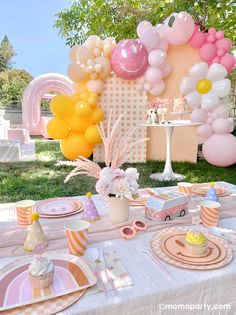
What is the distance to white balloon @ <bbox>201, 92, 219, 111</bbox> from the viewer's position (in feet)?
13.3

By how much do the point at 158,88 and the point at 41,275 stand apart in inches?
152

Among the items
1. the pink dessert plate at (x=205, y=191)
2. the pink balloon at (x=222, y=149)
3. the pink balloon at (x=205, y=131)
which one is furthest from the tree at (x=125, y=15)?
the pink dessert plate at (x=205, y=191)

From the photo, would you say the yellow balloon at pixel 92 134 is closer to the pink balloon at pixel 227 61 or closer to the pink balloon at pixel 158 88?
the pink balloon at pixel 158 88

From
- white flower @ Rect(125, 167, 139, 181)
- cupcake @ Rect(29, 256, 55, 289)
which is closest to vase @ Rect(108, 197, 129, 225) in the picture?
white flower @ Rect(125, 167, 139, 181)

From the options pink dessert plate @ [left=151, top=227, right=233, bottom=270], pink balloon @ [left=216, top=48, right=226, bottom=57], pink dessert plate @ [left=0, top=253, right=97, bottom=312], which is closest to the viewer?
pink dessert plate @ [left=0, top=253, right=97, bottom=312]

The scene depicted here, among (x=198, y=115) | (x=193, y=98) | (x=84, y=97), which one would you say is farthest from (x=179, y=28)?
(x=84, y=97)

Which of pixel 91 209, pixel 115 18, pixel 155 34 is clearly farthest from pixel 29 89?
pixel 91 209

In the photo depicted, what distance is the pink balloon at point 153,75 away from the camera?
4035 millimetres

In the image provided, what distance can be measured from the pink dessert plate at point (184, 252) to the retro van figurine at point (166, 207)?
10 centimetres

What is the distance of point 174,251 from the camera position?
2.72ft

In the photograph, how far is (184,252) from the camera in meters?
0.82

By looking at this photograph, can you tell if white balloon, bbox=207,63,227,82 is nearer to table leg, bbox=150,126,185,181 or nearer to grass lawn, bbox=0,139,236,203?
table leg, bbox=150,126,185,181

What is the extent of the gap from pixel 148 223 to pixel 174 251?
0.21 metres

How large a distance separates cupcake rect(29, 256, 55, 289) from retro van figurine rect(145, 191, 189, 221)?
489mm
